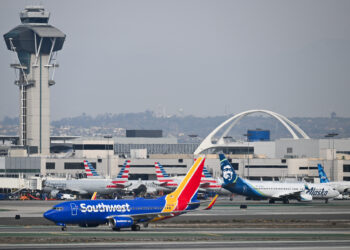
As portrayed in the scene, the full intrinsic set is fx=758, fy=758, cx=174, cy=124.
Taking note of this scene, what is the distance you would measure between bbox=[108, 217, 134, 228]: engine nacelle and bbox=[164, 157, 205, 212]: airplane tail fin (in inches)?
157

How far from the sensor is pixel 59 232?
73.2m

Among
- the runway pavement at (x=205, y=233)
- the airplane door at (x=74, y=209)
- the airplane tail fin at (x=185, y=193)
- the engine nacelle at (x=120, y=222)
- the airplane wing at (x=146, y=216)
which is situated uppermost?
the airplane tail fin at (x=185, y=193)

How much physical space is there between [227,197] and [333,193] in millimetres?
35543

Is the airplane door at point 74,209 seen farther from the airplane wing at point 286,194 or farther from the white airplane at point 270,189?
the airplane wing at point 286,194

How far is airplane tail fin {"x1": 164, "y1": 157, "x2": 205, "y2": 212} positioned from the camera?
246ft

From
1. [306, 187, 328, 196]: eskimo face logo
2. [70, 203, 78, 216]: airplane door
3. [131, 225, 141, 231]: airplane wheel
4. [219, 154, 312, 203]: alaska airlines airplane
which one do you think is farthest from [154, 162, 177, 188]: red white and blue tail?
[70, 203, 78, 216]: airplane door

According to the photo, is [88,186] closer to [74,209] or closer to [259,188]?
[259,188]

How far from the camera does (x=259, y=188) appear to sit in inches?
5369

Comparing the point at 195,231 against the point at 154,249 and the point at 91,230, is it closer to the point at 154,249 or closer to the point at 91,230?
the point at 91,230

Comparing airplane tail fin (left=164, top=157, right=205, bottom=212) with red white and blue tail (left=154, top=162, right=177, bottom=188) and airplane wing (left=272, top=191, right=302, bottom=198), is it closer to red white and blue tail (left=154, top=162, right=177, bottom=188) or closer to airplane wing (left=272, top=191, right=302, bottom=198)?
airplane wing (left=272, top=191, right=302, bottom=198)

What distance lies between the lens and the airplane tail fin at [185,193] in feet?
246

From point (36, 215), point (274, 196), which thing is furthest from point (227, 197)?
point (36, 215)

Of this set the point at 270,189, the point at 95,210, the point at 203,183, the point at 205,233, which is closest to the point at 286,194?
the point at 270,189

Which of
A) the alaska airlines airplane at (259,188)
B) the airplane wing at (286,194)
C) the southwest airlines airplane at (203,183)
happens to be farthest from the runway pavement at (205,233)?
the southwest airlines airplane at (203,183)
